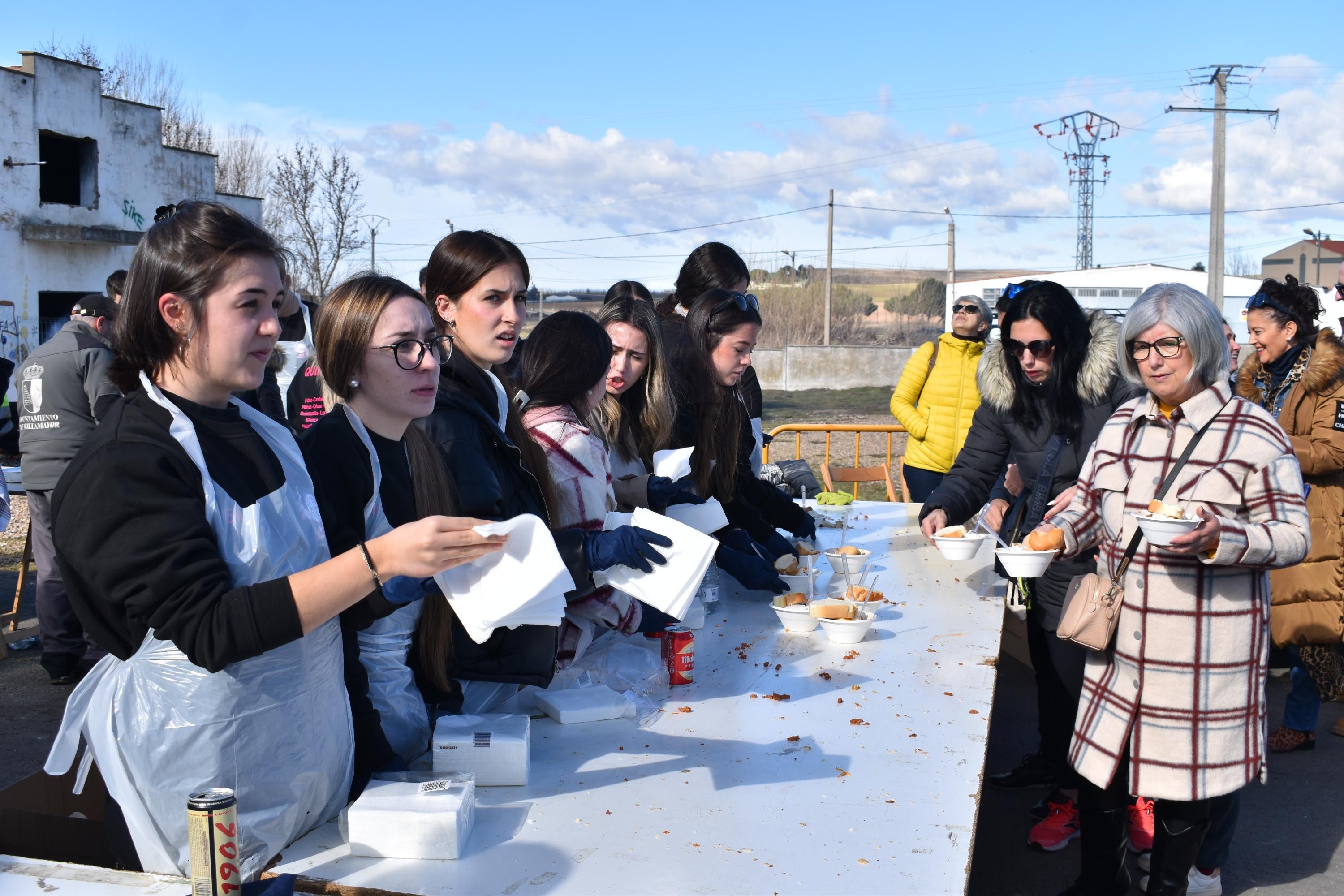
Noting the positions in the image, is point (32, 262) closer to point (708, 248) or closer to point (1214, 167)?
point (708, 248)

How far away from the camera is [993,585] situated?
12.5ft

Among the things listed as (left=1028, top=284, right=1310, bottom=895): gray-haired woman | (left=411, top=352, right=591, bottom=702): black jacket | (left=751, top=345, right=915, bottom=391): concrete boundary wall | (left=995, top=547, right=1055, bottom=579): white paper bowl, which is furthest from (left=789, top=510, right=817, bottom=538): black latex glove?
(left=751, top=345, right=915, bottom=391): concrete boundary wall

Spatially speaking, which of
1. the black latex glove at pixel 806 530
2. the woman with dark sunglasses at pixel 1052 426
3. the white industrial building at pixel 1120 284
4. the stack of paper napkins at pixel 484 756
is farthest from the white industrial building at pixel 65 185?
the white industrial building at pixel 1120 284

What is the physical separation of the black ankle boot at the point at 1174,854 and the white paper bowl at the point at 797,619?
Answer: 3.50 feet

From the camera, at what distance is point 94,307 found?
17.9 feet

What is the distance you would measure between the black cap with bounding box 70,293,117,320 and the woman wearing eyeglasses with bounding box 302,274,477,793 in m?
4.00

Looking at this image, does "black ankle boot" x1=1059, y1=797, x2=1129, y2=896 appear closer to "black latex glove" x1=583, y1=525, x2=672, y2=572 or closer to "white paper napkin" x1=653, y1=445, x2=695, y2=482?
"white paper napkin" x1=653, y1=445, x2=695, y2=482

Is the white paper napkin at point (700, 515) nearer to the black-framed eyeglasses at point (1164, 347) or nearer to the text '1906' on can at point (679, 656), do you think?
the text '1906' on can at point (679, 656)

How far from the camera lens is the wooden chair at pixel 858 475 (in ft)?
22.5

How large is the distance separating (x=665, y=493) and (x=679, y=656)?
0.62 meters

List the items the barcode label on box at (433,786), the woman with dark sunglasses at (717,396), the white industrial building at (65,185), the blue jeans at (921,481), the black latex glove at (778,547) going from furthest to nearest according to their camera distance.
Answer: the white industrial building at (65,185) < the blue jeans at (921,481) < the black latex glove at (778,547) < the woman with dark sunglasses at (717,396) < the barcode label on box at (433,786)

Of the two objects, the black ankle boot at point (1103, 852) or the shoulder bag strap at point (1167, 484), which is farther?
the black ankle boot at point (1103, 852)

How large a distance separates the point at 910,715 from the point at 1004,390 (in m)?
1.55

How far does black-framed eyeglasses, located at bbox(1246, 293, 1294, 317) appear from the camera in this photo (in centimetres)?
484
